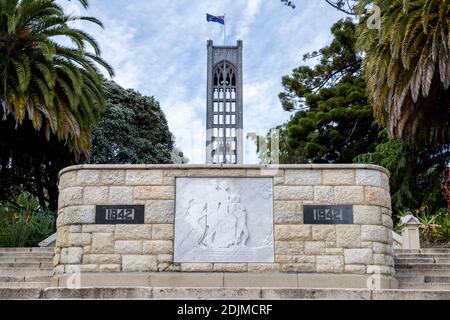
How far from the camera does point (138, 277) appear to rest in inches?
352

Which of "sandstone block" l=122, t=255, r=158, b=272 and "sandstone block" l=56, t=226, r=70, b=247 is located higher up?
"sandstone block" l=56, t=226, r=70, b=247

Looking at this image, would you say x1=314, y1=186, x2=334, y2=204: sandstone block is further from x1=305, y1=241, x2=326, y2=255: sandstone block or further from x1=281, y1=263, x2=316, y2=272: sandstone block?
x1=281, y1=263, x2=316, y2=272: sandstone block

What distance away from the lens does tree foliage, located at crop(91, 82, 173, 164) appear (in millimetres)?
28047

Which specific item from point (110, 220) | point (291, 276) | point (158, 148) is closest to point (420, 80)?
point (291, 276)

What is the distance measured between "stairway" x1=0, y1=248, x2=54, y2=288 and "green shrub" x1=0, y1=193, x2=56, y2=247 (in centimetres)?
226

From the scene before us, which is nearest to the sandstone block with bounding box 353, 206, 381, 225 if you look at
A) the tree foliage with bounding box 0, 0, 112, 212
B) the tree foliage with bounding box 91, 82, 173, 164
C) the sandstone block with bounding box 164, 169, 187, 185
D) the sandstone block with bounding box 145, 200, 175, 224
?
the sandstone block with bounding box 164, 169, 187, 185

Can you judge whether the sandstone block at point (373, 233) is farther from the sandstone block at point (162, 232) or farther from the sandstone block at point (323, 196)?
the sandstone block at point (162, 232)

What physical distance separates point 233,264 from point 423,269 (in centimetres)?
345

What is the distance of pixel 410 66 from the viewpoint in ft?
47.4

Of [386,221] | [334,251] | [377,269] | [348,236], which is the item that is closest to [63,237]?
[334,251]

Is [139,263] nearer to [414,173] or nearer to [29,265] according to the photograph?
[29,265]

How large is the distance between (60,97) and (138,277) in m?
9.58

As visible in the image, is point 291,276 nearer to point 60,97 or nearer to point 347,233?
point 347,233
